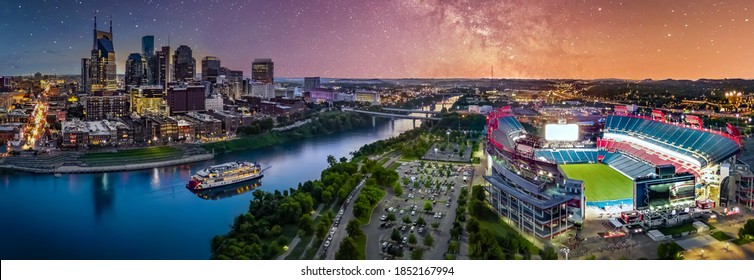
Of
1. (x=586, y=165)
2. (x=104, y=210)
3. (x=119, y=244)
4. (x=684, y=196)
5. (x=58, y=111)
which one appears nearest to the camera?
(x=119, y=244)

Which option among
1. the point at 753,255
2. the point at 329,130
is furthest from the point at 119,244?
the point at 329,130

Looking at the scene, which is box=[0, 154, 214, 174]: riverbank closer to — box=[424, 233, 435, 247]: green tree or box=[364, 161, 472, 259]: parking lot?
box=[364, 161, 472, 259]: parking lot

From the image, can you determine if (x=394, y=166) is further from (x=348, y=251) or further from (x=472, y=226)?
(x=348, y=251)

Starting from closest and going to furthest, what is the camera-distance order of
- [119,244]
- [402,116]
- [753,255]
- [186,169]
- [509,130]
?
1. [753,255]
2. [119,244]
3. [509,130]
4. [186,169]
5. [402,116]

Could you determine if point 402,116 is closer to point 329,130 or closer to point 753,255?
point 329,130

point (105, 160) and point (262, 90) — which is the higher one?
point (262, 90)

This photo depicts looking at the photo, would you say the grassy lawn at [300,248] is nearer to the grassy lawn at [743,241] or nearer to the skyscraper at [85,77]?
the grassy lawn at [743,241]

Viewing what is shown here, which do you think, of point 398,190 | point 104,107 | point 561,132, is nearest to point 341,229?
point 398,190
